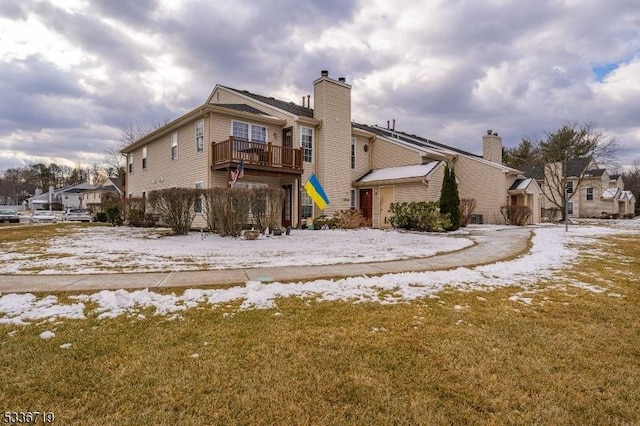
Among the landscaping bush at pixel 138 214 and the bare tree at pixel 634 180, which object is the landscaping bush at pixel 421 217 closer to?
the landscaping bush at pixel 138 214

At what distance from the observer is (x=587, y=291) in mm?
5168

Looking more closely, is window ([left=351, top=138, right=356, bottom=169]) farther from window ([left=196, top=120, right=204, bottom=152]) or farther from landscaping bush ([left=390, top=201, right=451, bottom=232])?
window ([left=196, top=120, right=204, bottom=152])

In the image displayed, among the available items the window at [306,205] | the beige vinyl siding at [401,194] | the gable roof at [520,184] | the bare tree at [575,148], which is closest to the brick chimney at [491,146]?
the gable roof at [520,184]

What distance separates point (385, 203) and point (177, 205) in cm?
1140

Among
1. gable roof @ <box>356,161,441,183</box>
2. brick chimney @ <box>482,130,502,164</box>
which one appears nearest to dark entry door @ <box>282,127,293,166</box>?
gable roof @ <box>356,161,441,183</box>

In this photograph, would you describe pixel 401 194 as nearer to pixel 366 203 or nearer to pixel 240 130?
pixel 366 203

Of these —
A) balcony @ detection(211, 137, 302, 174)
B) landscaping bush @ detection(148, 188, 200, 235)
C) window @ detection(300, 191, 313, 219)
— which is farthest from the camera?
window @ detection(300, 191, 313, 219)

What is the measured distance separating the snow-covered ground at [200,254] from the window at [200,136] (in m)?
6.60

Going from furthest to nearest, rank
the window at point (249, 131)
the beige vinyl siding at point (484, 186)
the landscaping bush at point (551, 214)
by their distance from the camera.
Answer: the landscaping bush at point (551, 214)
the beige vinyl siding at point (484, 186)
the window at point (249, 131)

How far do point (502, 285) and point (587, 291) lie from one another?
1145mm

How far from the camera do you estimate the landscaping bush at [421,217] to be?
1568 cm

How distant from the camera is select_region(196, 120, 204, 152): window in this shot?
1636 centimetres

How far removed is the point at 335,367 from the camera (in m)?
2.77

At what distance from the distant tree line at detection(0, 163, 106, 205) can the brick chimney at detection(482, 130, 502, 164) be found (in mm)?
72167
